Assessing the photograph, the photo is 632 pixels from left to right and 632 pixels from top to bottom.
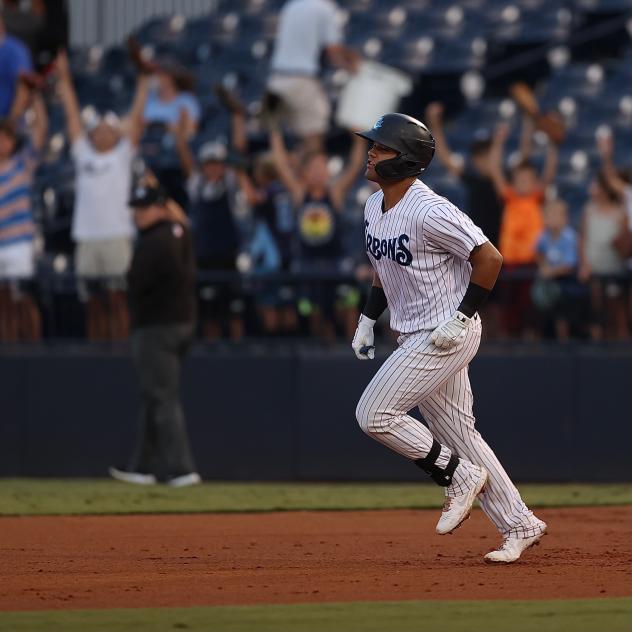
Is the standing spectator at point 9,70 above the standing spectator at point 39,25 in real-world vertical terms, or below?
below

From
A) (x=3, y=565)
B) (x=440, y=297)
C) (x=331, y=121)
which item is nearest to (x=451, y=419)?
(x=440, y=297)

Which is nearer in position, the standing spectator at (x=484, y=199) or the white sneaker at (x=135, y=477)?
the white sneaker at (x=135, y=477)

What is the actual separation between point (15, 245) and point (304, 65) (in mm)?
3247

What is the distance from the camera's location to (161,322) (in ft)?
Answer: 38.0

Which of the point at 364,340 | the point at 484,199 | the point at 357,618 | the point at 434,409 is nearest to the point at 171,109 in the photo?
the point at 484,199

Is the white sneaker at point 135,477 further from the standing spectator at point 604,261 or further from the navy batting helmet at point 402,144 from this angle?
the navy batting helmet at point 402,144

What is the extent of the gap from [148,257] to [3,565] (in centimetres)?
428

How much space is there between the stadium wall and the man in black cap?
3.25ft

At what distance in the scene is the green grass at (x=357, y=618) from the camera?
5523mm

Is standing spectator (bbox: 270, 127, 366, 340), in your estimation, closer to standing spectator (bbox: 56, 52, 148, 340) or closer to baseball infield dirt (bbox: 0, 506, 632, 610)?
standing spectator (bbox: 56, 52, 148, 340)

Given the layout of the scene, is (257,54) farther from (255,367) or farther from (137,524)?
(137,524)

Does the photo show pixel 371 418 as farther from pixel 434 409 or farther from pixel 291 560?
pixel 291 560

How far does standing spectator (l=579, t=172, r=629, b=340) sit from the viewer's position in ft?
39.8

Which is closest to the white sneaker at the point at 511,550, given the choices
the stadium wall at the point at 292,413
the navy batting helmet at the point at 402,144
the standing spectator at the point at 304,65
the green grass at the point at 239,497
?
the navy batting helmet at the point at 402,144
